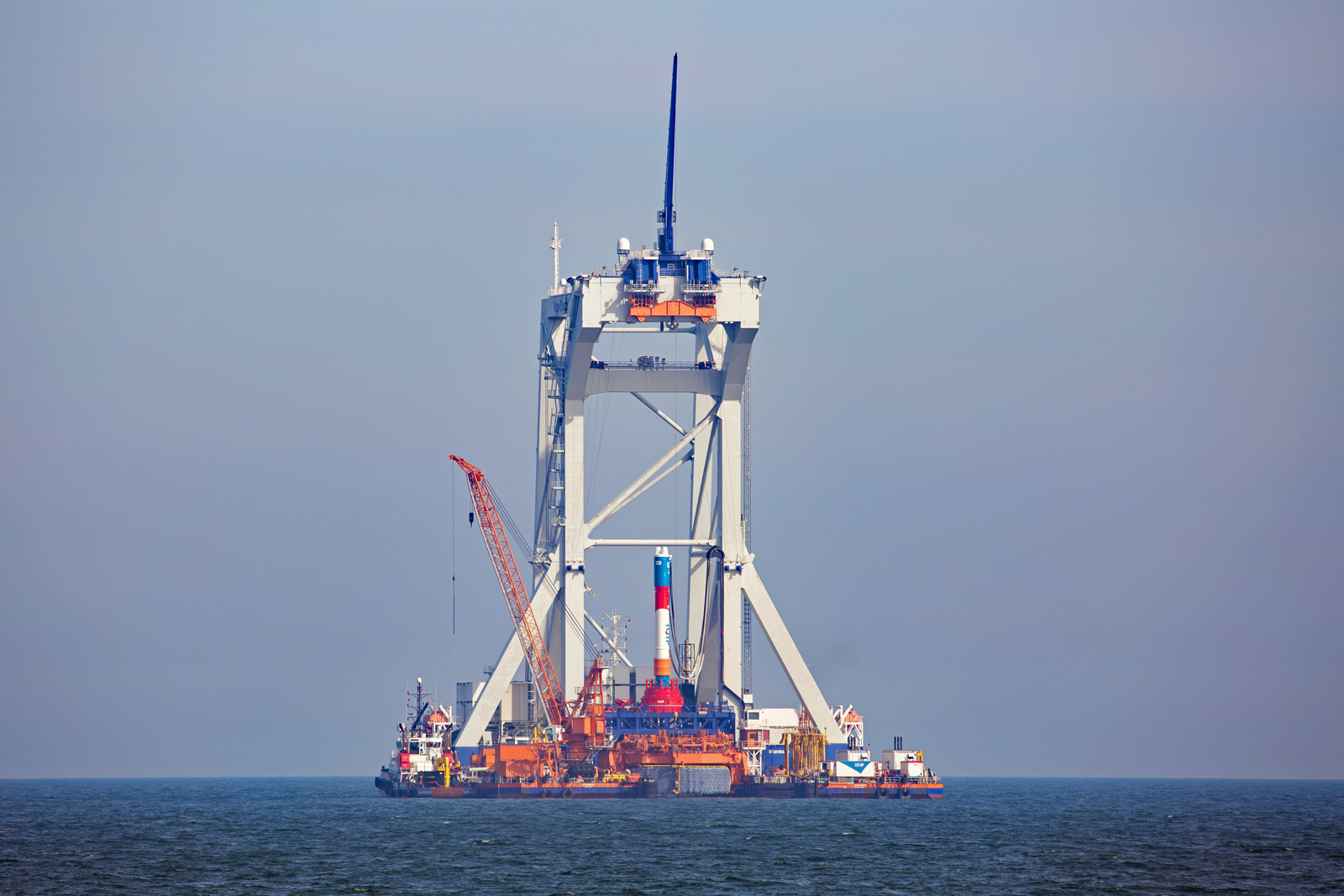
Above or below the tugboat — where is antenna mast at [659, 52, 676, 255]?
above

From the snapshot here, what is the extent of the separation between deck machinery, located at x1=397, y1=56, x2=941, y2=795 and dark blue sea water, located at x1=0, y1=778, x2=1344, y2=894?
3.56m

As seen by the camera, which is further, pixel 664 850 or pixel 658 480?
pixel 658 480

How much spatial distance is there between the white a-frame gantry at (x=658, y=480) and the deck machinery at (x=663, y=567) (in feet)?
0.31

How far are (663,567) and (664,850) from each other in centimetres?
3400

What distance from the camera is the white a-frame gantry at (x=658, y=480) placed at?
4254 inches

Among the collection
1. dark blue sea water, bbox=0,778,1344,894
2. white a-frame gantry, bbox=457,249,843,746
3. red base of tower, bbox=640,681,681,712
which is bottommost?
dark blue sea water, bbox=0,778,1344,894

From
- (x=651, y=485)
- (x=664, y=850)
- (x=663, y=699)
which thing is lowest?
(x=664, y=850)

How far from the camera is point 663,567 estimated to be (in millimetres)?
112625

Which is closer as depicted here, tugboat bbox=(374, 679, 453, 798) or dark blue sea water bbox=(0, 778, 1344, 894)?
dark blue sea water bbox=(0, 778, 1344, 894)

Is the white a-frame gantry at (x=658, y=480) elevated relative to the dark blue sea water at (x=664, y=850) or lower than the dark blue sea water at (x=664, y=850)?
elevated

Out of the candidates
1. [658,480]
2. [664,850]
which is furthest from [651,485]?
[664,850]

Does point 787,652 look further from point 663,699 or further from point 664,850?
point 664,850

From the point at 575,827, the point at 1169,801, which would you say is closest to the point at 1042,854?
the point at 575,827

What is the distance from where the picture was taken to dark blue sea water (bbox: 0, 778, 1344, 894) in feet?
224
